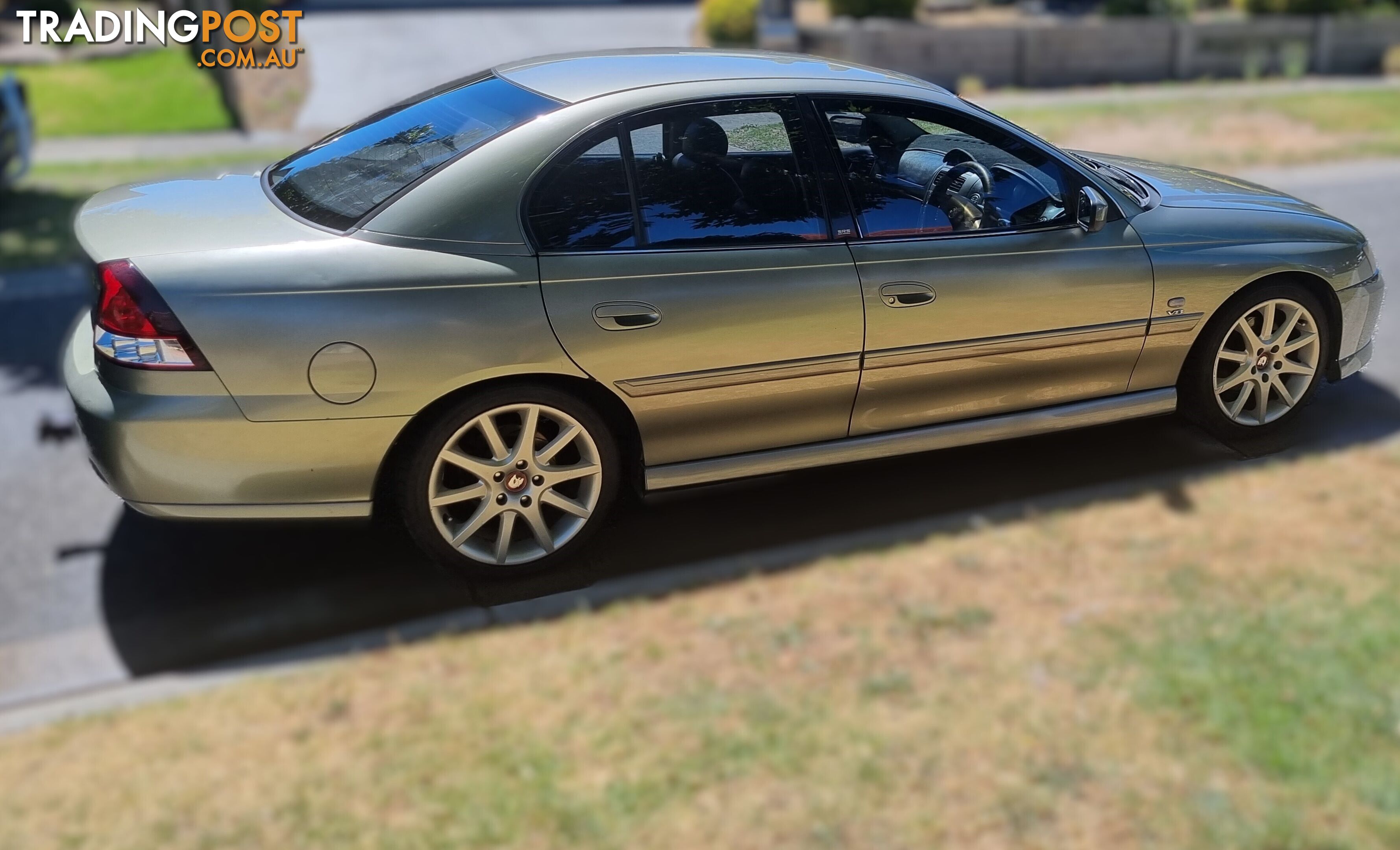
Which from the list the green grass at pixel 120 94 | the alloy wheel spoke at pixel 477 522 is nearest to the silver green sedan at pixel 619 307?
the alloy wheel spoke at pixel 477 522

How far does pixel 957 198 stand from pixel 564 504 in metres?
1.25

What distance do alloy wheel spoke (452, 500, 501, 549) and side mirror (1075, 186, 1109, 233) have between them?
1634mm

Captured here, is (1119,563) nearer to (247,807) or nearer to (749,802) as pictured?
(749,802)

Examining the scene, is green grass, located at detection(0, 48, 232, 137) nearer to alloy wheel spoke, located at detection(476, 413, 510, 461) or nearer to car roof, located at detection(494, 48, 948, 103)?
car roof, located at detection(494, 48, 948, 103)

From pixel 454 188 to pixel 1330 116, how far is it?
1399 centimetres

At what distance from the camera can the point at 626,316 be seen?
2658 mm

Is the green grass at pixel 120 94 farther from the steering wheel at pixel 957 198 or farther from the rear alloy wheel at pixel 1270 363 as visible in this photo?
the rear alloy wheel at pixel 1270 363

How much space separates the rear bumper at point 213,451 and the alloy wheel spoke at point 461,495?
143 millimetres

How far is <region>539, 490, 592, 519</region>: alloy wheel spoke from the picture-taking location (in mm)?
2572

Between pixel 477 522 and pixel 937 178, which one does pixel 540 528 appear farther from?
pixel 937 178

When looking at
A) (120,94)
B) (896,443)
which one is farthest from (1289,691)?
(896,443)

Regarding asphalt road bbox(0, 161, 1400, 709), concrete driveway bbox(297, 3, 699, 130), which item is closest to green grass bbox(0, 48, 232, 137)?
concrete driveway bbox(297, 3, 699, 130)

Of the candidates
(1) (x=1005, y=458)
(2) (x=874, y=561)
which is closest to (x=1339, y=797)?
(2) (x=874, y=561)

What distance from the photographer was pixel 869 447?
2898 millimetres
